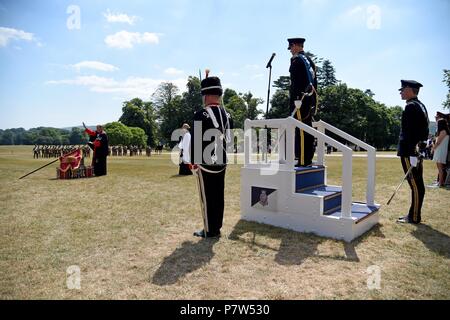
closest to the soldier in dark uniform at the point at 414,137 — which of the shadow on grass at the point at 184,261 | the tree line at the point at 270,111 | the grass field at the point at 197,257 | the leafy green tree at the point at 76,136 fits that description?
the grass field at the point at 197,257

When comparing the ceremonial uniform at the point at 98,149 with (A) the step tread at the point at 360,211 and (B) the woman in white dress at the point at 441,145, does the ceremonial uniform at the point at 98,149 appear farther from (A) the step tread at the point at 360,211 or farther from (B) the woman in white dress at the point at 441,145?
(B) the woman in white dress at the point at 441,145

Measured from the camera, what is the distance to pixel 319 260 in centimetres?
409

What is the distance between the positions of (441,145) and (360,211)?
20.5ft

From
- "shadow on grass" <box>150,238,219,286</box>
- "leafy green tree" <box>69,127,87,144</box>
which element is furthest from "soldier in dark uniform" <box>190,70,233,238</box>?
"leafy green tree" <box>69,127,87,144</box>

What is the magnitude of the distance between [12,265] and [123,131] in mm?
65284

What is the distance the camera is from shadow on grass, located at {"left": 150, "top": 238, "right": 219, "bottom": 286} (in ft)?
11.7

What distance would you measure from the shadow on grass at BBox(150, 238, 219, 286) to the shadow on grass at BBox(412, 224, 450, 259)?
3.21 metres

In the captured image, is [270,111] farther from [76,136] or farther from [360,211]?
[76,136]

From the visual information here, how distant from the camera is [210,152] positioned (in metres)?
5.04

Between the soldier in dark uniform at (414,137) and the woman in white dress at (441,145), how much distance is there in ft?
13.8

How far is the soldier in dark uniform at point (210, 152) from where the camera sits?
495cm
